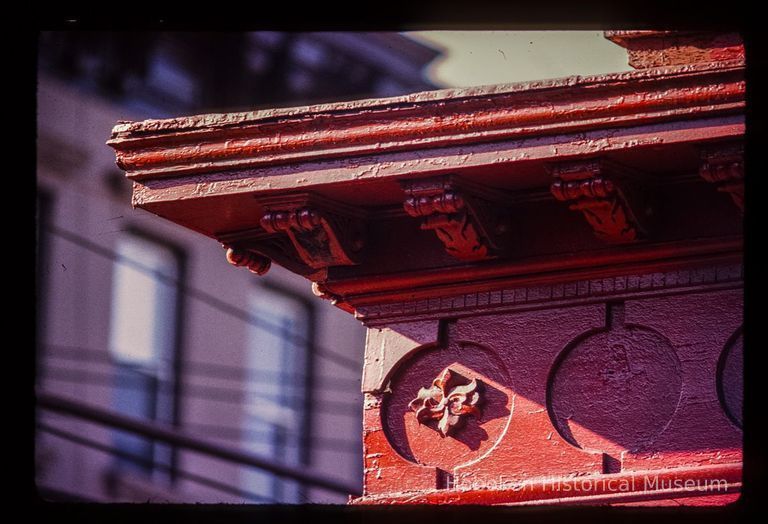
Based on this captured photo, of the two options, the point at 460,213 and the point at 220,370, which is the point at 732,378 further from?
the point at 220,370

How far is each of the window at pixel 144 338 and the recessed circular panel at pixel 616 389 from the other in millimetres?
11797

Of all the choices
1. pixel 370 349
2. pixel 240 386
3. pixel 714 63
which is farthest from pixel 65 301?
pixel 714 63

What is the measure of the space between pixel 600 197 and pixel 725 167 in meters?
0.51

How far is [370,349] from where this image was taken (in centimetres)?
867

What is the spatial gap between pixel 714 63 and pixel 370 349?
1982 mm

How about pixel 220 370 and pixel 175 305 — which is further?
pixel 220 370

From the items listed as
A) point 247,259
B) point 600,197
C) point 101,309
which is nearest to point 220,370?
point 101,309

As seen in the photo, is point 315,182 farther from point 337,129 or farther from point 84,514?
point 84,514

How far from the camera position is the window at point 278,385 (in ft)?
70.4

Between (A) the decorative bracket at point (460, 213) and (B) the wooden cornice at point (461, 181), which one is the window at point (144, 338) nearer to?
(B) the wooden cornice at point (461, 181)

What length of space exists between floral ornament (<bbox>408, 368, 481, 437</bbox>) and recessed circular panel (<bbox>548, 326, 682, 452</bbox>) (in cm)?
33

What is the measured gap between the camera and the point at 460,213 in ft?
26.5

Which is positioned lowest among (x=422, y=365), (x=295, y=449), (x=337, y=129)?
(x=422, y=365)

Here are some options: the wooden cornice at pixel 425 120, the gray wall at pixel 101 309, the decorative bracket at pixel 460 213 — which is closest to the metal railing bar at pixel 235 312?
the gray wall at pixel 101 309
